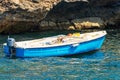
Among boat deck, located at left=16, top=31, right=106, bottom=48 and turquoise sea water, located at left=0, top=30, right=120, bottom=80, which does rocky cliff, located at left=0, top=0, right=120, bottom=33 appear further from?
boat deck, located at left=16, top=31, right=106, bottom=48

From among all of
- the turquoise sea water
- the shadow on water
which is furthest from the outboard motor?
the shadow on water

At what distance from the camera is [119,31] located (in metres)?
47.0

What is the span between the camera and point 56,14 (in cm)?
4875

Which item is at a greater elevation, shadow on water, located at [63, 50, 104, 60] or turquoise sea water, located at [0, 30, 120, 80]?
turquoise sea water, located at [0, 30, 120, 80]

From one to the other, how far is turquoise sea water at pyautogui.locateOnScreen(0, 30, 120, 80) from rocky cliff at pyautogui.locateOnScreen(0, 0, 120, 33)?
7.63m

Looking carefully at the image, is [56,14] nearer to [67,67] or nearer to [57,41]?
[57,41]

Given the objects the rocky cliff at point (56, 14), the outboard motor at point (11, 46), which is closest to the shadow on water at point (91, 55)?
the outboard motor at point (11, 46)

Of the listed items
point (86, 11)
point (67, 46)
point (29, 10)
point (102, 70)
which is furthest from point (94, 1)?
point (102, 70)

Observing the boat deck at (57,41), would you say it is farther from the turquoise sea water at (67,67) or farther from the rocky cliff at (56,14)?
the rocky cliff at (56,14)

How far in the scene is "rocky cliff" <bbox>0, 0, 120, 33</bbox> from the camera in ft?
146

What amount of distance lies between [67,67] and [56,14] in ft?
58.2

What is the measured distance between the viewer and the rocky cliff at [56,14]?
44406 millimetres

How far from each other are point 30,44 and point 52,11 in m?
12.4

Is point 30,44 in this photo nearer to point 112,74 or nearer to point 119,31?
point 112,74
